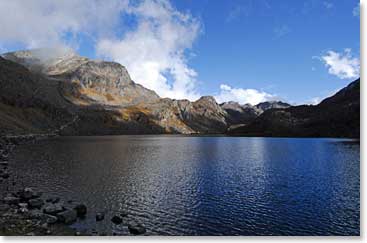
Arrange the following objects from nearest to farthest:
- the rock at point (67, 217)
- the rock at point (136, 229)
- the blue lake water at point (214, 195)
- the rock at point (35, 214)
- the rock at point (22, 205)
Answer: the rock at point (136, 229) → the rock at point (67, 217) → the blue lake water at point (214, 195) → the rock at point (35, 214) → the rock at point (22, 205)

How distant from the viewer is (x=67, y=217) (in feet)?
87.0

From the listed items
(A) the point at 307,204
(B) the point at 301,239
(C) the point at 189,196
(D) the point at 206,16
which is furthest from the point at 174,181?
(B) the point at 301,239

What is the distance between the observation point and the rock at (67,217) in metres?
26.4

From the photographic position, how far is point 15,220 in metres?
24.9

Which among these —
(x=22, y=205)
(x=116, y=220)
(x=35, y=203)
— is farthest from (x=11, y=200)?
(x=116, y=220)

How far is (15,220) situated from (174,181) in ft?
81.7

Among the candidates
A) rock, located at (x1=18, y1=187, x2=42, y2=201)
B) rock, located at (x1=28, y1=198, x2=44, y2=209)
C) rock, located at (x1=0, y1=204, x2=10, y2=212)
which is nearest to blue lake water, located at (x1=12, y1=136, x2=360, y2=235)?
rock, located at (x1=18, y1=187, x2=42, y2=201)

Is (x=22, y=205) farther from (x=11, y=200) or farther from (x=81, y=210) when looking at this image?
(x=81, y=210)

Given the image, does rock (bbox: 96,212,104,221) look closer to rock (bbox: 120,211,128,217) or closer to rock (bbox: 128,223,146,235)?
rock (bbox: 120,211,128,217)

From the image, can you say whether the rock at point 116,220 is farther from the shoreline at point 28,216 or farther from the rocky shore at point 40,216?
the shoreline at point 28,216

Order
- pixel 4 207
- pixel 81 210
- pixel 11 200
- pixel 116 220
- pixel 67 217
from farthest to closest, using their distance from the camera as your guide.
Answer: pixel 11 200
pixel 4 207
pixel 81 210
pixel 116 220
pixel 67 217

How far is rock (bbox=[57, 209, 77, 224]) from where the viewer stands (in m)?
26.4

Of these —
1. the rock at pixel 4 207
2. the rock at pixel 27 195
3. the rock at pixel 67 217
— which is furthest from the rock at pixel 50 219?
the rock at pixel 27 195

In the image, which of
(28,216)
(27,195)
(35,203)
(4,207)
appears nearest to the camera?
(28,216)
